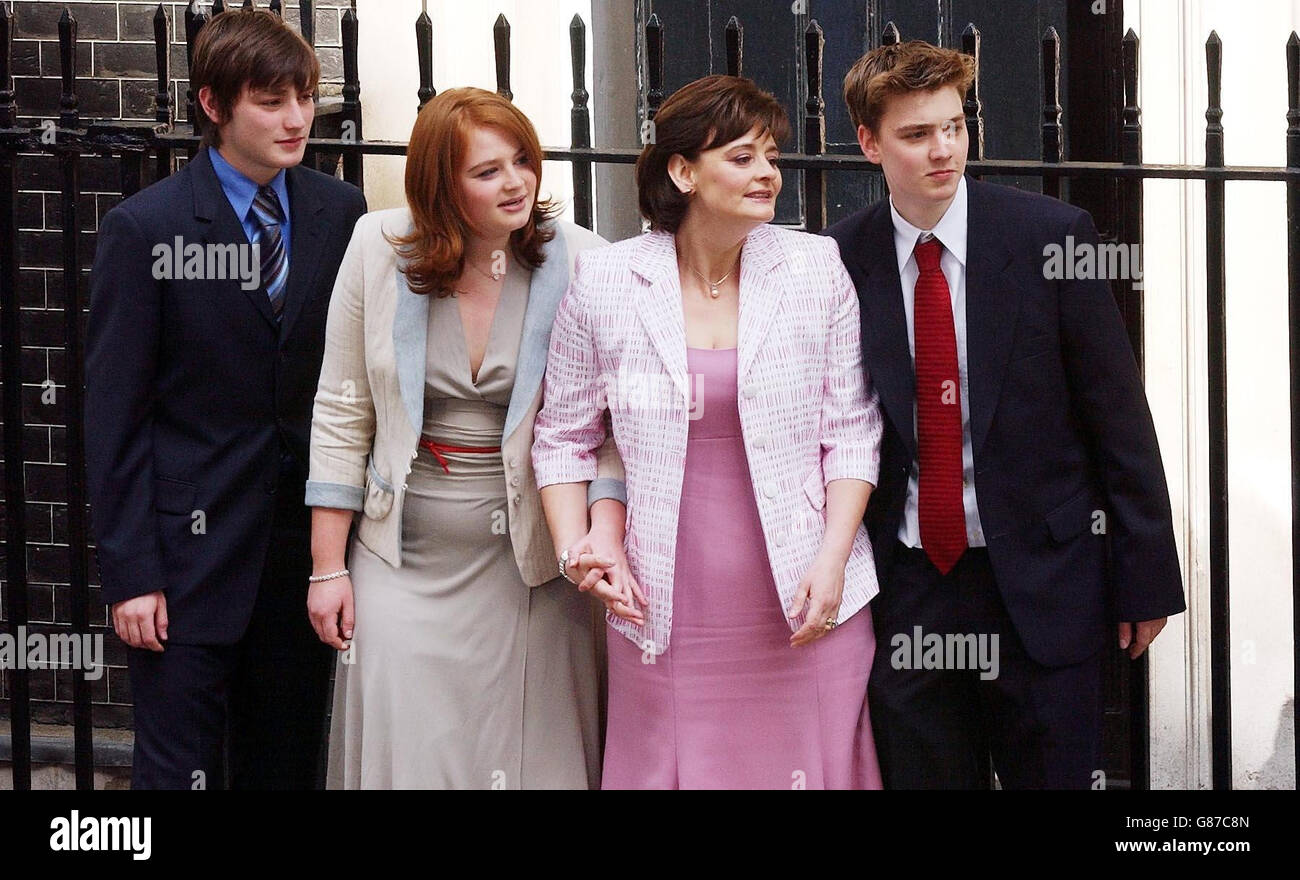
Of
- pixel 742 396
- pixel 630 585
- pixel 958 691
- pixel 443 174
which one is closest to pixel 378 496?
pixel 630 585

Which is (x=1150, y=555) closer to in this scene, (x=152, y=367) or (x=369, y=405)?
(x=369, y=405)

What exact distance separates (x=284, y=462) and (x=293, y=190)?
24.5 inches

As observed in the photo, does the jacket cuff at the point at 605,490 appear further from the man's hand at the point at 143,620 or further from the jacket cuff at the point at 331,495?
the man's hand at the point at 143,620

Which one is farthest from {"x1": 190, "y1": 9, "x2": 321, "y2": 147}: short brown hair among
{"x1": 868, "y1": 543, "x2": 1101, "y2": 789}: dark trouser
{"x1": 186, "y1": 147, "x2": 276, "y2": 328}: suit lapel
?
{"x1": 868, "y1": 543, "x2": 1101, "y2": 789}: dark trouser

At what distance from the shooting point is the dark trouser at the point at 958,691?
11.7ft

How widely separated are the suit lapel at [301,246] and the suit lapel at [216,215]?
3 centimetres

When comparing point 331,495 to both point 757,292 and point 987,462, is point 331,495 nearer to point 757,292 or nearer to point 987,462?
point 757,292

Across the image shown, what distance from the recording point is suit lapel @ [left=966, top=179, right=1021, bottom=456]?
351 cm

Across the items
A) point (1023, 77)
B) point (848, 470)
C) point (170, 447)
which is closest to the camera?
point (848, 470)

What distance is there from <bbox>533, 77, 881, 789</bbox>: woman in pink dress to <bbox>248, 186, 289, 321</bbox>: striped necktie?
0.66 m

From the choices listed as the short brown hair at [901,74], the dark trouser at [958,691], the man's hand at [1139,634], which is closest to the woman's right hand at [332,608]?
the dark trouser at [958,691]

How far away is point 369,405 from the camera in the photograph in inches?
144

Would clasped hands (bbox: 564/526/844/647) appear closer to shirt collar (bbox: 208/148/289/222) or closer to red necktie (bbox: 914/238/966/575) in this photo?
red necktie (bbox: 914/238/966/575)
